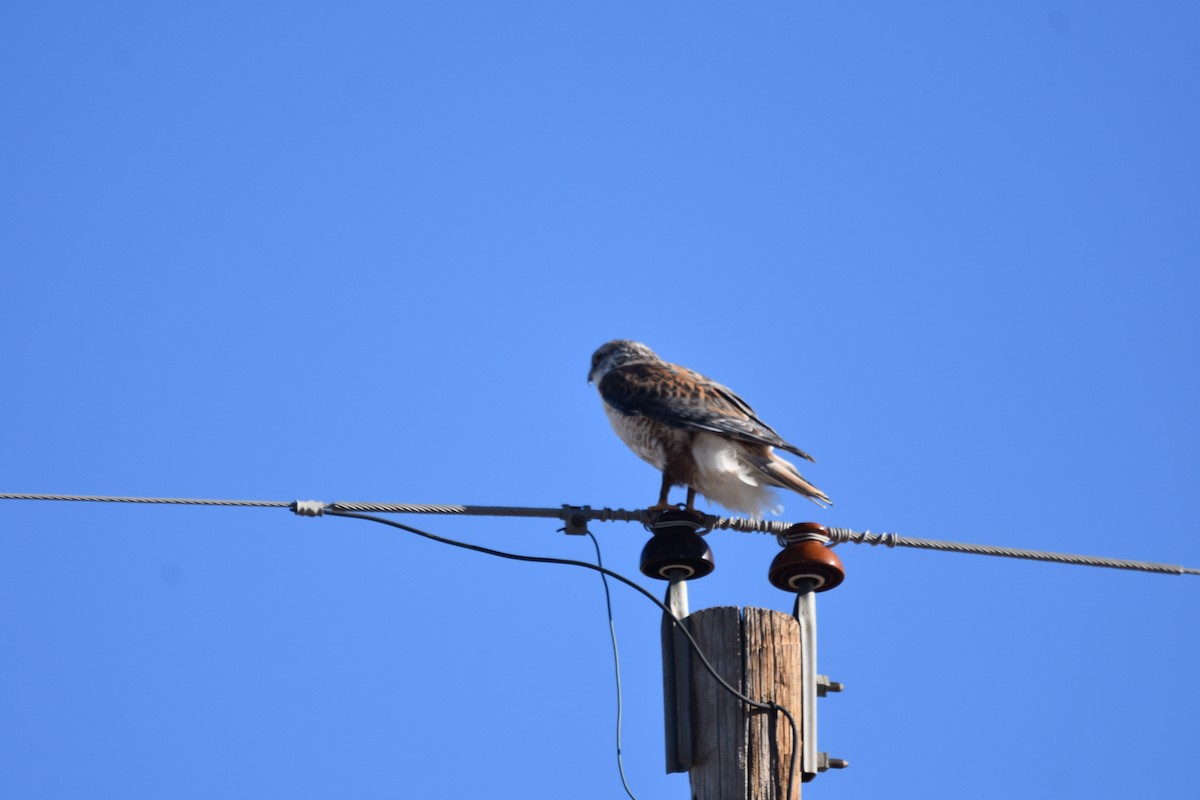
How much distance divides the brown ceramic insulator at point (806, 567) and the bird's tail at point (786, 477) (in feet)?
5.86

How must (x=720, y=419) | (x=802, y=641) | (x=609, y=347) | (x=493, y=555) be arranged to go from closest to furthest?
(x=802, y=641) < (x=493, y=555) < (x=720, y=419) < (x=609, y=347)

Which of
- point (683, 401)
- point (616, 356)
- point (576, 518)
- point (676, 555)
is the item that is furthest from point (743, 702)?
point (616, 356)

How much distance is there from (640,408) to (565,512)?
2.03 meters

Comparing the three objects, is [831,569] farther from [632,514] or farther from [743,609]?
[632,514]

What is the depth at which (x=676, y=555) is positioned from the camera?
15.1 ft

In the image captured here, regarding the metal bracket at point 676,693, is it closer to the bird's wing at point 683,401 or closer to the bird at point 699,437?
the bird at point 699,437

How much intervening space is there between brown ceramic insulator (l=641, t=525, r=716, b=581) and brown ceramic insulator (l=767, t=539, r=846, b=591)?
0.28 meters

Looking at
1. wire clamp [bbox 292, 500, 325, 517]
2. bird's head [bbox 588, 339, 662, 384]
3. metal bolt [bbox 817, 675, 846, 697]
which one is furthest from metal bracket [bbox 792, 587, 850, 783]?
bird's head [bbox 588, 339, 662, 384]

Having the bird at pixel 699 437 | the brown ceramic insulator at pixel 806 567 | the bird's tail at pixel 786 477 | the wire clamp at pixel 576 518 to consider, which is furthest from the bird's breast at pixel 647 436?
the brown ceramic insulator at pixel 806 567

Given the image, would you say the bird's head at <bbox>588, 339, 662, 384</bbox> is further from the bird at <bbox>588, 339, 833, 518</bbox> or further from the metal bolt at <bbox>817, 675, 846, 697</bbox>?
the metal bolt at <bbox>817, 675, 846, 697</bbox>

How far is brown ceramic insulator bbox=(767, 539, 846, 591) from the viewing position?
4.43m

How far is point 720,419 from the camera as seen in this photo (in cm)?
664

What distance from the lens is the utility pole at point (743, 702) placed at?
3.91 metres

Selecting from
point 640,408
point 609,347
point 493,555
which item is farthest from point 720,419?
point 493,555
